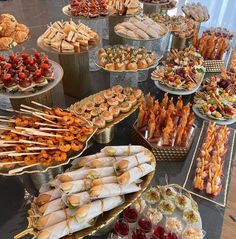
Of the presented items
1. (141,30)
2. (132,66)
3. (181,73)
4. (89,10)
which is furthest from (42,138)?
(89,10)

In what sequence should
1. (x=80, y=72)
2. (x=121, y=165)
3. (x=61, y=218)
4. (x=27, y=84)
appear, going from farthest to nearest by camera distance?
(x=80, y=72) → (x=27, y=84) → (x=121, y=165) → (x=61, y=218)

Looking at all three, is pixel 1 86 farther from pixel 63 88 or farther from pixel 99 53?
pixel 99 53

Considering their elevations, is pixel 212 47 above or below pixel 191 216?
above

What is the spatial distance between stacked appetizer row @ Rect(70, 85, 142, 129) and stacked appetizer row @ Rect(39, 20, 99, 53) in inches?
16.2

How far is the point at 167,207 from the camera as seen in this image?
1145mm

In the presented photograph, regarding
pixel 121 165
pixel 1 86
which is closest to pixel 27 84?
pixel 1 86

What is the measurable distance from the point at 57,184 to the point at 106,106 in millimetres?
591

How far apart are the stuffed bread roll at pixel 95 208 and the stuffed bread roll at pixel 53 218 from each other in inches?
2.0

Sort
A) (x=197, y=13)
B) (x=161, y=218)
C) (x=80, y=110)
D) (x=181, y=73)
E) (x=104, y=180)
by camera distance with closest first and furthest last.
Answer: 1. (x=104, y=180)
2. (x=161, y=218)
3. (x=80, y=110)
4. (x=181, y=73)
5. (x=197, y=13)

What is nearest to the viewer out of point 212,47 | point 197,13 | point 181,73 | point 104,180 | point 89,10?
point 104,180

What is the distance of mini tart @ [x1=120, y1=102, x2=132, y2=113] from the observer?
4.87ft

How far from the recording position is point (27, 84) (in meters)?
1.41

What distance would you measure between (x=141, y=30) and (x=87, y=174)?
1427mm

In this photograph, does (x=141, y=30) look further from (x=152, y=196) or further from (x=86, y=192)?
(x=86, y=192)
